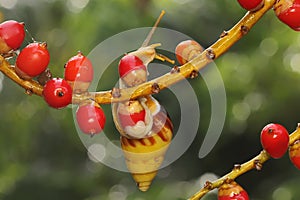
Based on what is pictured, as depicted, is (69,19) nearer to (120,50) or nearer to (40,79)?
(120,50)

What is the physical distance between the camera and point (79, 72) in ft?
1.68

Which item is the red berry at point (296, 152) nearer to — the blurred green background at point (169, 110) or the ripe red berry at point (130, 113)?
the ripe red berry at point (130, 113)

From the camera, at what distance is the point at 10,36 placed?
51 centimetres

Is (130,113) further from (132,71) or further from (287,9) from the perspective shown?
(287,9)

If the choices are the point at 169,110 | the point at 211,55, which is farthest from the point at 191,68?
the point at 169,110

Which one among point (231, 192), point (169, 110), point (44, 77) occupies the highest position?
point (44, 77)

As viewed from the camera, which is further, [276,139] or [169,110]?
[169,110]

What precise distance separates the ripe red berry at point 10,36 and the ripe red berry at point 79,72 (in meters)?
0.04

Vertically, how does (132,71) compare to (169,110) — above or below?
above

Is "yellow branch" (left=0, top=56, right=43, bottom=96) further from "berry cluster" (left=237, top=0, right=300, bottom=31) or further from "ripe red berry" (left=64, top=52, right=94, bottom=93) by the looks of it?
"berry cluster" (left=237, top=0, right=300, bottom=31)

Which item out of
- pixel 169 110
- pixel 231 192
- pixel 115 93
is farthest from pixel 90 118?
pixel 169 110

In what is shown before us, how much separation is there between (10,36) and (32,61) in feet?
0.09

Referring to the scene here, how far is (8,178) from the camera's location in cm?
178

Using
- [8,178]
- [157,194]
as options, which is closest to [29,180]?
[8,178]
